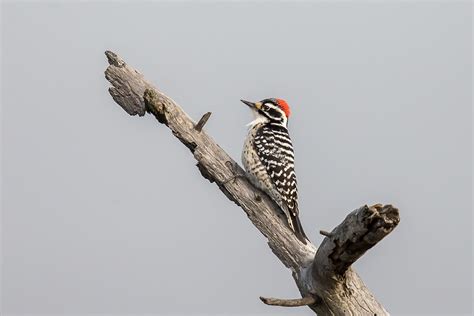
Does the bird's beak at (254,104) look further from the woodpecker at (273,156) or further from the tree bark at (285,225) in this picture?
the tree bark at (285,225)

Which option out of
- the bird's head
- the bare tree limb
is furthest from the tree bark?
the bird's head

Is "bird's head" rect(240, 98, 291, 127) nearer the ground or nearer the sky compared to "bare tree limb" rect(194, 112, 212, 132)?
nearer the sky

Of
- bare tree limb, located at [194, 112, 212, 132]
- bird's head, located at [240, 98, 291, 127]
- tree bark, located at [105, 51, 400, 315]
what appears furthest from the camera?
bird's head, located at [240, 98, 291, 127]

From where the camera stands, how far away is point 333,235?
212 inches

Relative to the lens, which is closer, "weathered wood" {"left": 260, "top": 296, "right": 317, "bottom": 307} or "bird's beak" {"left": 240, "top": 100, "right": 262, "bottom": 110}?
"weathered wood" {"left": 260, "top": 296, "right": 317, "bottom": 307}

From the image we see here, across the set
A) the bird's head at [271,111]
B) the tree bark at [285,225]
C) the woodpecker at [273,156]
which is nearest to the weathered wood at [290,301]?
the tree bark at [285,225]

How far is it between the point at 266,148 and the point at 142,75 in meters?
1.66

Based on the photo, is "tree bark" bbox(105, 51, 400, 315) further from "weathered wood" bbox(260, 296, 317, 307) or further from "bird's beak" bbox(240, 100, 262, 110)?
"bird's beak" bbox(240, 100, 262, 110)

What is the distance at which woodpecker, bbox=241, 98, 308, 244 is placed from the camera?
768 cm

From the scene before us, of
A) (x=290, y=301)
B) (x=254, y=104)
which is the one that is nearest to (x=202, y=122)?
(x=254, y=104)

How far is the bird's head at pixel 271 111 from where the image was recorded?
8641 mm

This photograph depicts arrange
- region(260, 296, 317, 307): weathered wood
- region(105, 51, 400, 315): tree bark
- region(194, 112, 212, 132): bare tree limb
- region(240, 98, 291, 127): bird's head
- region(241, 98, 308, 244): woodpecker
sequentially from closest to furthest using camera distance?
1. region(105, 51, 400, 315): tree bark
2. region(260, 296, 317, 307): weathered wood
3. region(194, 112, 212, 132): bare tree limb
4. region(241, 98, 308, 244): woodpecker
5. region(240, 98, 291, 127): bird's head

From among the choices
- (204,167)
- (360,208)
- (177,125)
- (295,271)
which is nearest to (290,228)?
(295,271)

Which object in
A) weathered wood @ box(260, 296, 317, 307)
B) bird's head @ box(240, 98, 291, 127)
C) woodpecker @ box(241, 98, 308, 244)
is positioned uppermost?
bird's head @ box(240, 98, 291, 127)
